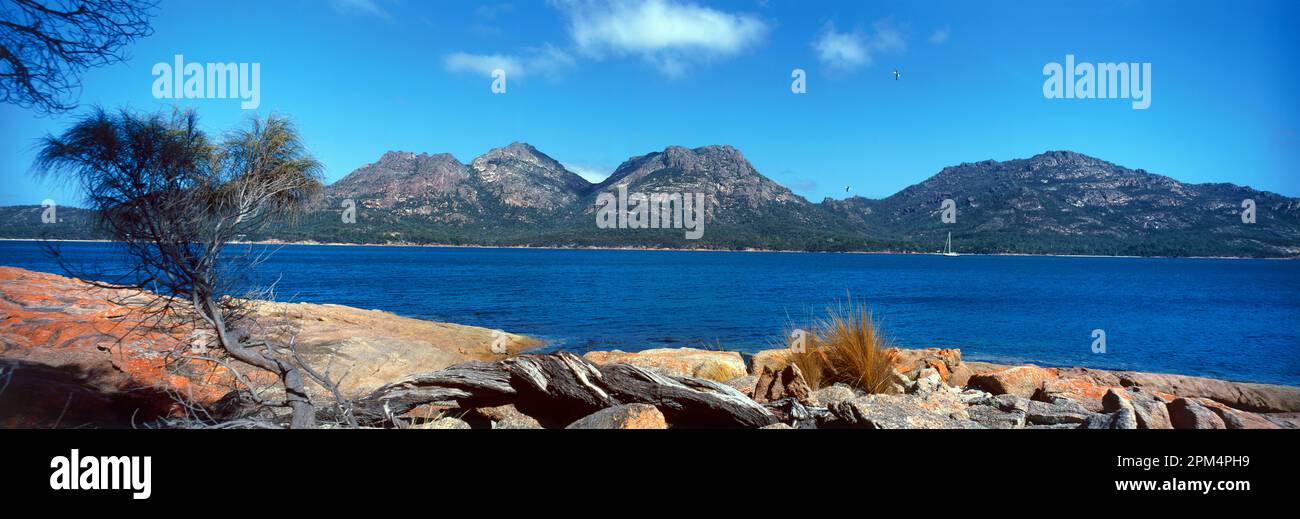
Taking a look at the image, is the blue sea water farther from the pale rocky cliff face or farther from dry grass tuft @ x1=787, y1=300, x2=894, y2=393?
the pale rocky cliff face

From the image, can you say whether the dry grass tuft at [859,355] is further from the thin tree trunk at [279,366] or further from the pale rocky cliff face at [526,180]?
the pale rocky cliff face at [526,180]

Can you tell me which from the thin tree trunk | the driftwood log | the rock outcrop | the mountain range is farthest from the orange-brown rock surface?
the mountain range

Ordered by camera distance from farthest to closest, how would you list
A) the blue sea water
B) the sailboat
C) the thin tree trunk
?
the sailboat < the blue sea water < the thin tree trunk

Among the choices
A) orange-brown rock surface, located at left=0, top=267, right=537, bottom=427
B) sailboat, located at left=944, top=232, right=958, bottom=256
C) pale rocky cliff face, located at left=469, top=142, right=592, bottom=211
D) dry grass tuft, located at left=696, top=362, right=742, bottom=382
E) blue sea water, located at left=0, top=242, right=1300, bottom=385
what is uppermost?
pale rocky cliff face, located at left=469, top=142, right=592, bottom=211

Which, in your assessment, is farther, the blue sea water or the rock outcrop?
the blue sea water

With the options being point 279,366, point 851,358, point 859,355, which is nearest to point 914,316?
point 851,358
